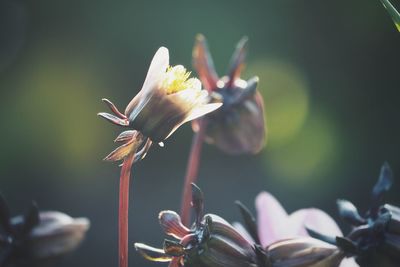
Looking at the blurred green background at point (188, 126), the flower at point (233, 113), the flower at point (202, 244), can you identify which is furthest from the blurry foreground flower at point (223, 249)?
the blurred green background at point (188, 126)

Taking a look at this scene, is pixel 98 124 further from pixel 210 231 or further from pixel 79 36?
pixel 210 231

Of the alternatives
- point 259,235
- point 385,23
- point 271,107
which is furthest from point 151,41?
point 259,235

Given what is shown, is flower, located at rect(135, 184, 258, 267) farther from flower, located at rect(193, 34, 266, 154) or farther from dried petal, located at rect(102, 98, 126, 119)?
flower, located at rect(193, 34, 266, 154)

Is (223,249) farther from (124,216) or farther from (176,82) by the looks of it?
(176,82)

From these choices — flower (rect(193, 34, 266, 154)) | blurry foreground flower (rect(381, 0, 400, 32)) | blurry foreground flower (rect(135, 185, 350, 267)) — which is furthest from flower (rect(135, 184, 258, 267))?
flower (rect(193, 34, 266, 154))

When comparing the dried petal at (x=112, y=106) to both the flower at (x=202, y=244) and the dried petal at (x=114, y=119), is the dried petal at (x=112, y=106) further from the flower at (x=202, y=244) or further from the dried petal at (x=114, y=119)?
the flower at (x=202, y=244)

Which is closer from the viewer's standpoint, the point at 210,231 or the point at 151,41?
the point at 210,231
